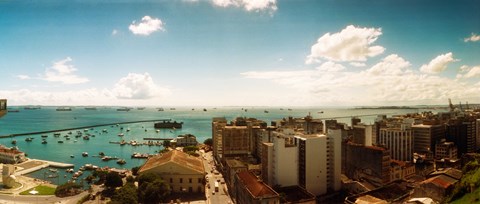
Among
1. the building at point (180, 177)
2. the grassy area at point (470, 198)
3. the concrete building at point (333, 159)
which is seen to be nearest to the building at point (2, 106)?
the building at point (180, 177)

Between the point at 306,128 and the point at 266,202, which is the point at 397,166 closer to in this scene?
the point at 266,202

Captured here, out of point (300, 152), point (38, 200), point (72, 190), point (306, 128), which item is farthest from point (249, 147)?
point (38, 200)

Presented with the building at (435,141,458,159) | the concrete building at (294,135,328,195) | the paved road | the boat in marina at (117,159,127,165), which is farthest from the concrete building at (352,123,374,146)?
the boat in marina at (117,159,127,165)

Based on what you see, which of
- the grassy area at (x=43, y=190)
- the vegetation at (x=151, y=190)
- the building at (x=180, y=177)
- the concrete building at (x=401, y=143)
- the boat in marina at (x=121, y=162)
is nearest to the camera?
the vegetation at (x=151, y=190)

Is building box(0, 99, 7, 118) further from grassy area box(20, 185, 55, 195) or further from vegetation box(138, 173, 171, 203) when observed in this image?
grassy area box(20, 185, 55, 195)

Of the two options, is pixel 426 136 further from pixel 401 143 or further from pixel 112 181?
pixel 112 181

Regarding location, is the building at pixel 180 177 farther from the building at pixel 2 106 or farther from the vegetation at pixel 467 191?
the vegetation at pixel 467 191
